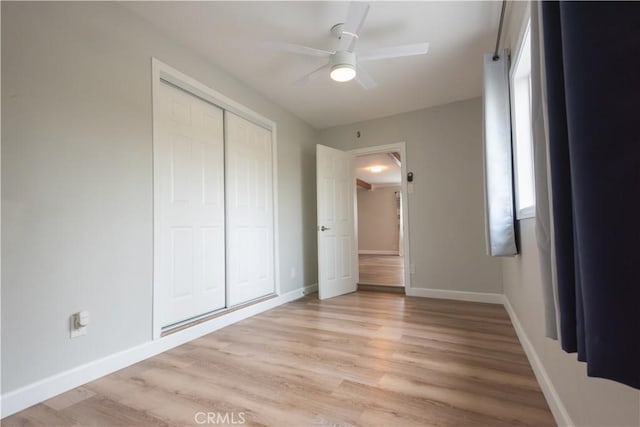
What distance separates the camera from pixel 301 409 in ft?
4.83

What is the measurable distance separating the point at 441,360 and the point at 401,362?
26 centimetres

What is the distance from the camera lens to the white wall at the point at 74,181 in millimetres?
1551

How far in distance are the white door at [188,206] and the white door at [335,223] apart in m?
1.34

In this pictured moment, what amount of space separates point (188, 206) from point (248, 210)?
0.76 m

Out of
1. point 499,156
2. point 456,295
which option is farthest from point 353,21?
point 456,295

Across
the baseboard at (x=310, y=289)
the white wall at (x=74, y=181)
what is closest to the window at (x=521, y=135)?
the white wall at (x=74, y=181)

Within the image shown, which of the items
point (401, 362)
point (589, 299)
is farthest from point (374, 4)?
point (401, 362)

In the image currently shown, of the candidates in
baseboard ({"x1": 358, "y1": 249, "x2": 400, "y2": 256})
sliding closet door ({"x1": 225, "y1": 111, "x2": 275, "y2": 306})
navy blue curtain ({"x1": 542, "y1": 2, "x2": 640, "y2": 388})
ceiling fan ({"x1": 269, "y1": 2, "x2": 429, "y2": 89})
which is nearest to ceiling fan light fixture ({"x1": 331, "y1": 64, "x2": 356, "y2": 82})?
ceiling fan ({"x1": 269, "y1": 2, "x2": 429, "y2": 89})

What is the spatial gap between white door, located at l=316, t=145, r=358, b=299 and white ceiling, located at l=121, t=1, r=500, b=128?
3.01 ft

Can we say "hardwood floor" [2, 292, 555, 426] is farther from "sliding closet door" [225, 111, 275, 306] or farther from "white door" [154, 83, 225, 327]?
"sliding closet door" [225, 111, 275, 306]

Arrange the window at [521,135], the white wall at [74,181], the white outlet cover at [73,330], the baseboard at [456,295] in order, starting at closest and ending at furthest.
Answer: the white wall at [74,181] < the white outlet cover at [73,330] < the window at [521,135] < the baseboard at [456,295]

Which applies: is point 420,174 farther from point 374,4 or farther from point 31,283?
point 31,283

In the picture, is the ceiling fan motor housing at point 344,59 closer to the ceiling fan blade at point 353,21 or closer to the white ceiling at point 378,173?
the ceiling fan blade at point 353,21

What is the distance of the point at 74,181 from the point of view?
1.79 meters
